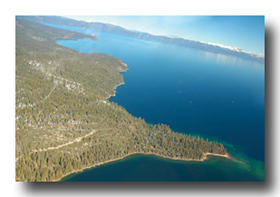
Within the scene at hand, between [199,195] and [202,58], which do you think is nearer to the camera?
[199,195]

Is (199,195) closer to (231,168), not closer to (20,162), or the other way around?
(231,168)

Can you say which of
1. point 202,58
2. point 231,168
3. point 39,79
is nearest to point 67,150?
point 39,79

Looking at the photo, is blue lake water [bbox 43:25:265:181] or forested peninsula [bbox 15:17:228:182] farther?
blue lake water [bbox 43:25:265:181]

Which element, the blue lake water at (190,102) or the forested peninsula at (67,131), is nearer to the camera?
the forested peninsula at (67,131)
